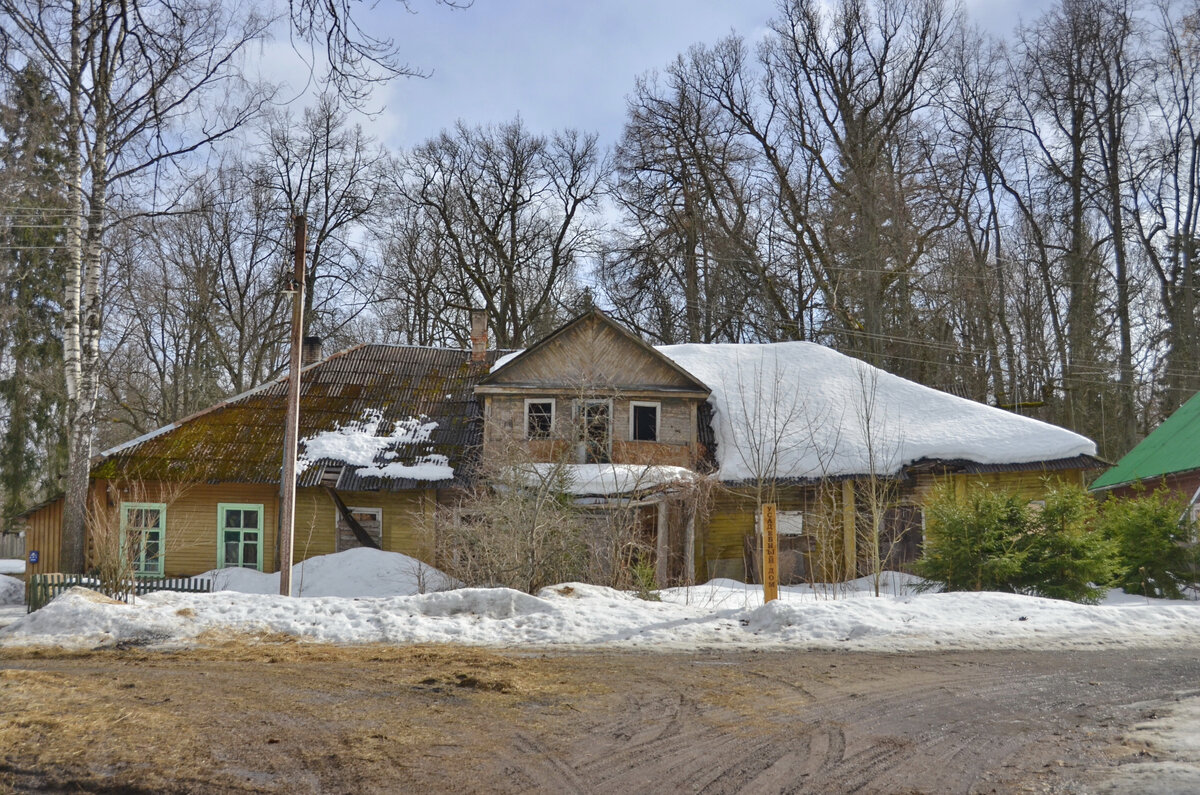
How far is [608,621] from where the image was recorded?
11062mm

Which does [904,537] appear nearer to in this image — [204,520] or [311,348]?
[204,520]

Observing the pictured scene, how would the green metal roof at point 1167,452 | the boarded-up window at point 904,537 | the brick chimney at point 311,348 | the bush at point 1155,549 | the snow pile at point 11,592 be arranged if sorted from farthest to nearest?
the brick chimney at point 311,348 → the green metal roof at point 1167,452 → the boarded-up window at point 904,537 → the snow pile at point 11,592 → the bush at point 1155,549

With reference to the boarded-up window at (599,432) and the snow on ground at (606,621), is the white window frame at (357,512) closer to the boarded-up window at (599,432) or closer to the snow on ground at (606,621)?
the boarded-up window at (599,432)

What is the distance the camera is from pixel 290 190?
1236 inches

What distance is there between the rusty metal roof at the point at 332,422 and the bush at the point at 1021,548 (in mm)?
10258

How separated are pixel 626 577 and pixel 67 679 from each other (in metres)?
7.93

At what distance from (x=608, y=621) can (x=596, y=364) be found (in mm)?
11558

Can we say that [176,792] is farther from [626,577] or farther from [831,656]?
[626,577]

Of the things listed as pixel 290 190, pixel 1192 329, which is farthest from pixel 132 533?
pixel 1192 329

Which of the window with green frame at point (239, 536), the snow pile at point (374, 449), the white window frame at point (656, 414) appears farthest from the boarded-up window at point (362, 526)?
the white window frame at point (656, 414)

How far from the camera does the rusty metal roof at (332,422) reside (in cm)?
2008

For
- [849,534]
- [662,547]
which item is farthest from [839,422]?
[662,547]

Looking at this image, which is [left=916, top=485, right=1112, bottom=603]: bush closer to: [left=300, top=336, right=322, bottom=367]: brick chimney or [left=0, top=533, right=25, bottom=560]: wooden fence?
[left=300, top=336, right=322, bottom=367]: brick chimney

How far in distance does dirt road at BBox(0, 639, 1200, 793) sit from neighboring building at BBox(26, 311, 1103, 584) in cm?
990
